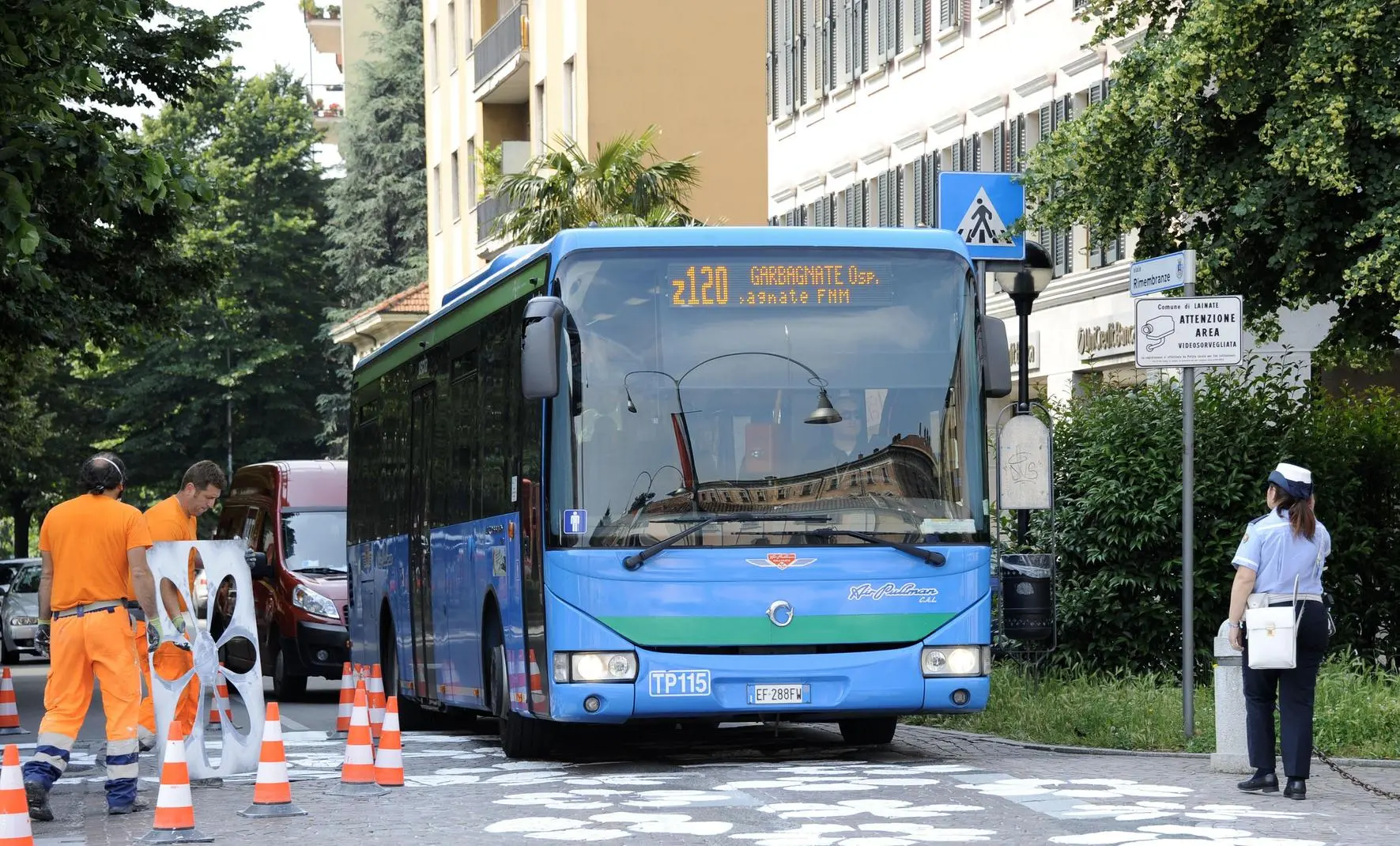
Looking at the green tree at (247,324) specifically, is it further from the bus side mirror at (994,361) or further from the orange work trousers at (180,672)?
the bus side mirror at (994,361)

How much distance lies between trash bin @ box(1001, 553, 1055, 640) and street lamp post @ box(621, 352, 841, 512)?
147 inches

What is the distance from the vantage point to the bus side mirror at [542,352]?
510 inches

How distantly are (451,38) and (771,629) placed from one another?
158ft

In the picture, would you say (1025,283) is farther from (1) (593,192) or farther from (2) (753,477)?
(1) (593,192)

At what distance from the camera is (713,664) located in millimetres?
13211

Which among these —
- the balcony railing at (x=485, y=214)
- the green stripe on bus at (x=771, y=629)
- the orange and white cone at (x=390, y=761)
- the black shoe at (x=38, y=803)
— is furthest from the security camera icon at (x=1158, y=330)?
the balcony railing at (x=485, y=214)

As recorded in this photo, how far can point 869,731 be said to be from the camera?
1522 centimetres

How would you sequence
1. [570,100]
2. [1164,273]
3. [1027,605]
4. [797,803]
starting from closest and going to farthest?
1. [797,803]
2. [1164,273]
3. [1027,605]
4. [570,100]

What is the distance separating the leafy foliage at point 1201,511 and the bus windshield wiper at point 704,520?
4.62 meters

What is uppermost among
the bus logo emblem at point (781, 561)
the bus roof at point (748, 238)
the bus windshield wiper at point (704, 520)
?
the bus roof at point (748, 238)

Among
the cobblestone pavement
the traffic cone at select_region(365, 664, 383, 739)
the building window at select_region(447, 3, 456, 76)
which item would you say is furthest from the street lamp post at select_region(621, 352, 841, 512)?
the building window at select_region(447, 3, 456, 76)

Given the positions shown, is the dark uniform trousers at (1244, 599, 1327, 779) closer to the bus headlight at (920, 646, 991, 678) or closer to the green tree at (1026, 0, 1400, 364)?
the bus headlight at (920, 646, 991, 678)

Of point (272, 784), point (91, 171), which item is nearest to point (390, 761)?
point (272, 784)

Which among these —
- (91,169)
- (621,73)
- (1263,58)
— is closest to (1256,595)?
(91,169)
